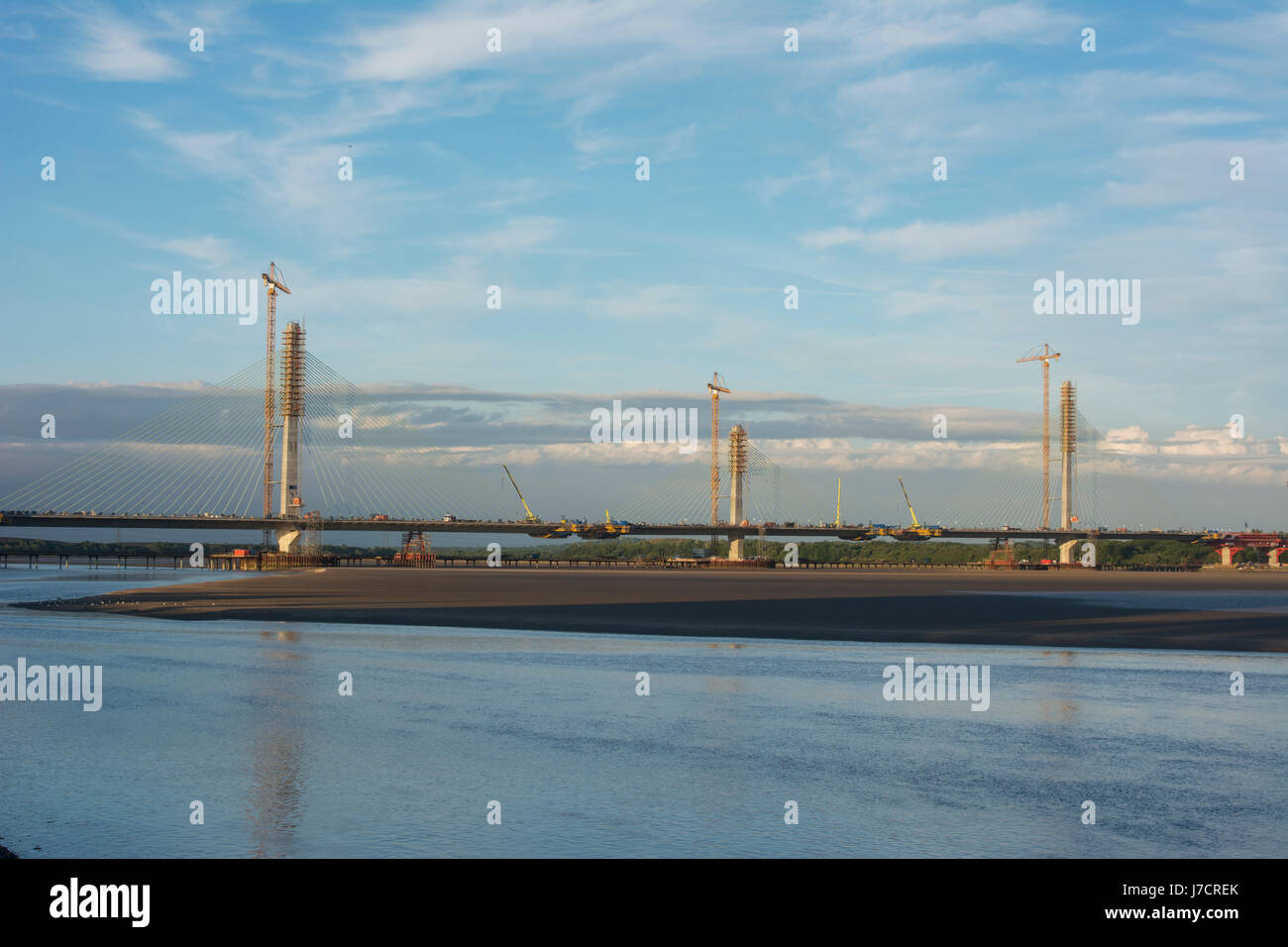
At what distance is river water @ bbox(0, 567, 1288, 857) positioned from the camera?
1088 centimetres

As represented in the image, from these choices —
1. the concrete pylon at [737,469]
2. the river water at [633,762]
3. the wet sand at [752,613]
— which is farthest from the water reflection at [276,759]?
the concrete pylon at [737,469]

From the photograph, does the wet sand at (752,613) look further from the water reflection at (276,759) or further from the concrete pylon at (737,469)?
the concrete pylon at (737,469)

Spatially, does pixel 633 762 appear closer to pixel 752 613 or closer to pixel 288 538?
pixel 752 613

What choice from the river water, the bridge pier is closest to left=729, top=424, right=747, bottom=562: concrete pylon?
the bridge pier

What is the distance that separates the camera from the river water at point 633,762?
1088 cm

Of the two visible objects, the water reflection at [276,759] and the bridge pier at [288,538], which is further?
the bridge pier at [288,538]

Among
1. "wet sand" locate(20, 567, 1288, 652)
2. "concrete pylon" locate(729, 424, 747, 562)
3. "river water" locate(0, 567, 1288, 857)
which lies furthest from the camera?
"concrete pylon" locate(729, 424, 747, 562)

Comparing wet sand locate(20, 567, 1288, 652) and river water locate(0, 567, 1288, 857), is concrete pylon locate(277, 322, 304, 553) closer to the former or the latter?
wet sand locate(20, 567, 1288, 652)

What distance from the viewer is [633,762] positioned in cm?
1437

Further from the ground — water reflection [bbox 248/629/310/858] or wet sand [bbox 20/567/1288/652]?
water reflection [bbox 248/629/310/858]

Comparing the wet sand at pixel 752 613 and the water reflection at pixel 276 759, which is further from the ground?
the water reflection at pixel 276 759

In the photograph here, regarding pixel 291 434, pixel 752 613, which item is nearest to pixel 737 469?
pixel 291 434
